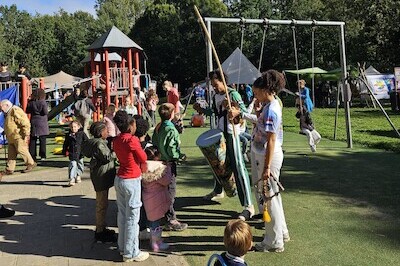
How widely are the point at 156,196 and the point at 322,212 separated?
7.89ft

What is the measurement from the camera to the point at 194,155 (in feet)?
37.0

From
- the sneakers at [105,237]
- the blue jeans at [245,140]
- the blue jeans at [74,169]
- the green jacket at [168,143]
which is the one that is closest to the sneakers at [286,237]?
the green jacket at [168,143]


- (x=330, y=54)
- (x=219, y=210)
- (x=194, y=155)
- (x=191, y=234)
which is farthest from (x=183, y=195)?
(x=330, y=54)

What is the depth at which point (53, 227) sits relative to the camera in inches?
235

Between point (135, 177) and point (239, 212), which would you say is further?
point (239, 212)

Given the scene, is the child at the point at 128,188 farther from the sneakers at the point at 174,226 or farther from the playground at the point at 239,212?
the sneakers at the point at 174,226

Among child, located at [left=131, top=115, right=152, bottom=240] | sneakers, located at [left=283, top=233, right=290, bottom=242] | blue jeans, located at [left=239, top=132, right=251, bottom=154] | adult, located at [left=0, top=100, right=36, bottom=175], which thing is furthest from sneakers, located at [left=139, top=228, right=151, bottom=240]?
adult, located at [left=0, top=100, right=36, bottom=175]

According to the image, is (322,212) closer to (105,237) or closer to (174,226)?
(174,226)

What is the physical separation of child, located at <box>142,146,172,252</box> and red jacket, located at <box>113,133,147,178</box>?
0.33m

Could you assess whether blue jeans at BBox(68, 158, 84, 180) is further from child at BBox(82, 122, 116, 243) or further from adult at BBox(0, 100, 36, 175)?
child at BBox(82, 122, 116, 243)

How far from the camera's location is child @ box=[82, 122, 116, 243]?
525cm

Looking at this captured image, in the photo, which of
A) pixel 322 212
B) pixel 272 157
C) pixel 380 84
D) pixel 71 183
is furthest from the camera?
pixel 380 84

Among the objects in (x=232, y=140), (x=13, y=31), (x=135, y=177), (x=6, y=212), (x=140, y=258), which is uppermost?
(x=13, y=31)

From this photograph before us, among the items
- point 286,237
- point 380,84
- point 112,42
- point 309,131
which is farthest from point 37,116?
point 380,84
